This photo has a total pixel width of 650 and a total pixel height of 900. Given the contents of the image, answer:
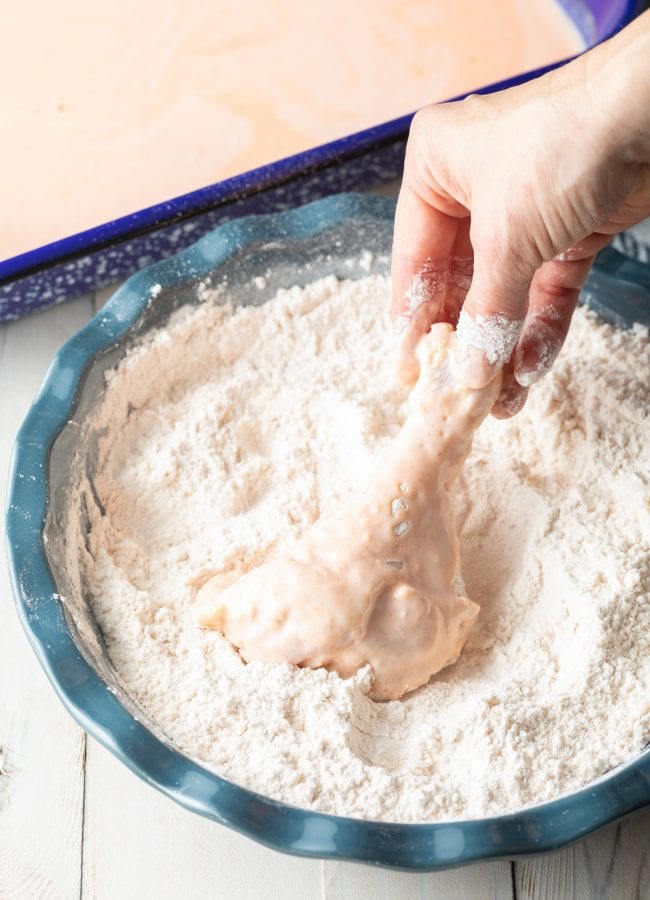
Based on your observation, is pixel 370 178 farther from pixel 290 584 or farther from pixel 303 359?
pixel 290 584

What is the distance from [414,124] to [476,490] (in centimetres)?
39

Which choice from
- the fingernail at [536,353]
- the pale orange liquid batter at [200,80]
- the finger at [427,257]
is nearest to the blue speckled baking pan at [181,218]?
the pale orange liquid batter at [200,80]

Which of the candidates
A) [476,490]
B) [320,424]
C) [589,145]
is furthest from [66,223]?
[589,145]

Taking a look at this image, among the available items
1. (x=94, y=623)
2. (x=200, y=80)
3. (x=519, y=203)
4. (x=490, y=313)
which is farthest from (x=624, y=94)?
(x=200, y=80)

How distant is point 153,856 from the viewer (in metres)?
1.04

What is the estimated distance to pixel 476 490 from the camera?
46.3 inches

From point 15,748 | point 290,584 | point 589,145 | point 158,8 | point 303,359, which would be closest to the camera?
point 589,145

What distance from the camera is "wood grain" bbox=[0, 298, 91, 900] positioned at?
1037mm

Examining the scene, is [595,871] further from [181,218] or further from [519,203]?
[181,218]

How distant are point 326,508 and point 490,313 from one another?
288 mm

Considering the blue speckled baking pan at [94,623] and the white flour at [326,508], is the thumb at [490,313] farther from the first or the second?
the blue speckled baking pan at [94,623]

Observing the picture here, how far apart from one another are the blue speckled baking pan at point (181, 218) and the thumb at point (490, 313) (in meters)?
0.50

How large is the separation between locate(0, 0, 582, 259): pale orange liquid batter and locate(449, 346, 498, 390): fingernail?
64 cm

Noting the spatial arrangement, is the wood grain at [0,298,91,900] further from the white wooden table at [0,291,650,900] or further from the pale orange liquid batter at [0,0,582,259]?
the pale orange liquid batter at [0,0,582,259]
